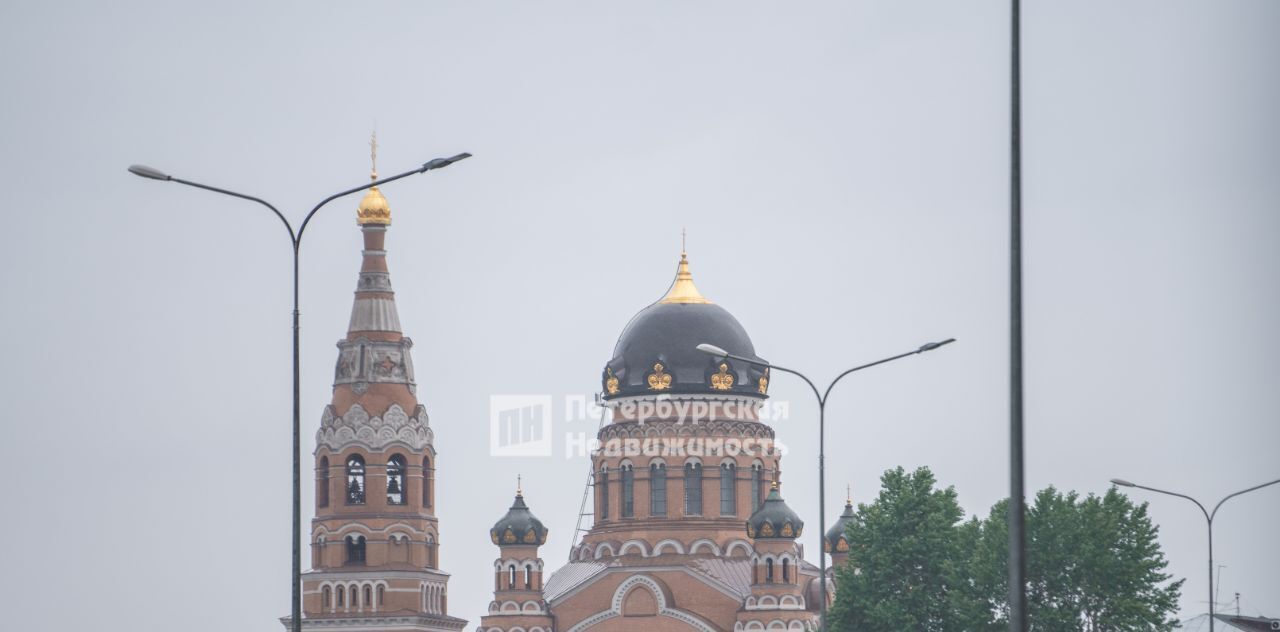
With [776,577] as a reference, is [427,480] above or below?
above

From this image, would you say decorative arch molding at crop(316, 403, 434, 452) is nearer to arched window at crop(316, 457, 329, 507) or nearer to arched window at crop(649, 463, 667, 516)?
arched window at crop(316, 457, 329, 507)

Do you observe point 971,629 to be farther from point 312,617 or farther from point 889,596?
point 312,617

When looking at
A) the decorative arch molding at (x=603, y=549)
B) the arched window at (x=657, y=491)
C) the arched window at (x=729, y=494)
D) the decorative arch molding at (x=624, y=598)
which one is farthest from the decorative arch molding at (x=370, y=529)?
the arched window at (x=729, y=494)

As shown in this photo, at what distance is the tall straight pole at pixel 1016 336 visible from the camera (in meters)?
26.7

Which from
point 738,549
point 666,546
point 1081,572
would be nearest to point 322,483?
point 666,546

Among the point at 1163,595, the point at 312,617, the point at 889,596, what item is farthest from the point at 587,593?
the point at 1163,595

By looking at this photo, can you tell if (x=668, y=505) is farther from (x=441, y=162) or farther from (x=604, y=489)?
(x=441, y=162)

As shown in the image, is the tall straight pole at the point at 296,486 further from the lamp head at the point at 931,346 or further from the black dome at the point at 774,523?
the black dome at the point at 774,523

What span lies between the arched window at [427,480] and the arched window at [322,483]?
127 inches

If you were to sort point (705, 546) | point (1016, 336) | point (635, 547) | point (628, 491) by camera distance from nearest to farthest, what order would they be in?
point (1016, 336)
point (705, 546)
point (635, 547)
point (628, 491)

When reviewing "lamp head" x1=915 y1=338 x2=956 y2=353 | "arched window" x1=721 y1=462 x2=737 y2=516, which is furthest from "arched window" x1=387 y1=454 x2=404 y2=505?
"lamp head" x1=915 y1=338 x2=956 y2=353

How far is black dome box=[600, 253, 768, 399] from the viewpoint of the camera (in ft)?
307

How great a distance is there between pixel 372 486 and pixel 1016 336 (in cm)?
6324

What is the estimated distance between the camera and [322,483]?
293ft
